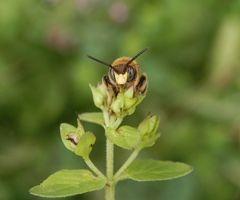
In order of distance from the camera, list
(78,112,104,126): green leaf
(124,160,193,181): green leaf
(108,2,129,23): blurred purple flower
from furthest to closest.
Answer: (108,2,129,23): blurred purple flower → (78,112,104,126): green leaf → (124,160,193,181): green leaf

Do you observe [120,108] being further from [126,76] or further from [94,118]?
[94,118]

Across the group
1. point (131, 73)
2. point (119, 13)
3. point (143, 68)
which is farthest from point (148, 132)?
point (119, 13)

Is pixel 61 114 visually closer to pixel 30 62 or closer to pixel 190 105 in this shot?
pixel 30 62

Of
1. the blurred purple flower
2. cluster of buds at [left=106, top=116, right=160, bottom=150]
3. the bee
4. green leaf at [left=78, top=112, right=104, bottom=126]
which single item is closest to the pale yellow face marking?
the bee

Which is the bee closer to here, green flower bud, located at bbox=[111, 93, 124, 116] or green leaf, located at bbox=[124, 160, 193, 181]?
green flower bud, located at bbox=[111, 93, 124, 116]

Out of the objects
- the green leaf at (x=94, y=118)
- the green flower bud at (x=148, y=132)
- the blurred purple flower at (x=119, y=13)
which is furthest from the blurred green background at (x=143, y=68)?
the green flower bud at (x=148, y=132)

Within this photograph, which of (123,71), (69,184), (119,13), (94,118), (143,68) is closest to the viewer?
(123,71)
